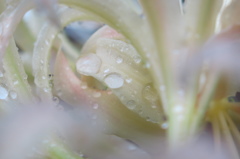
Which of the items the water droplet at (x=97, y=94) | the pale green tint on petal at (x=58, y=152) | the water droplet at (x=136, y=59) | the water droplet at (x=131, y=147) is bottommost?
the pale green tint on petal at (x=58, y=152)

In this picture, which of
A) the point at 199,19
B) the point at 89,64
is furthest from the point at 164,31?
the point at 89,64

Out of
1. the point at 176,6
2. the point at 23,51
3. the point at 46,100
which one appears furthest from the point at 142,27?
the point at 23,51

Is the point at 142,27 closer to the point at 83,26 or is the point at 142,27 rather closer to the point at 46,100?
the point at 46,100

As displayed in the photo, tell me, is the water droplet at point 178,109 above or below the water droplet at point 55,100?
below

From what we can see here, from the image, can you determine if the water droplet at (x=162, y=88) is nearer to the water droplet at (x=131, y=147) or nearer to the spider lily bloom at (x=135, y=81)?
the spider lily bloom at (x=135, y=81)

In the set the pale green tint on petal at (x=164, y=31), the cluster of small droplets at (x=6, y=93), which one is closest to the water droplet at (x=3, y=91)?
the cluster of small droplets at (x=6, y=93)
